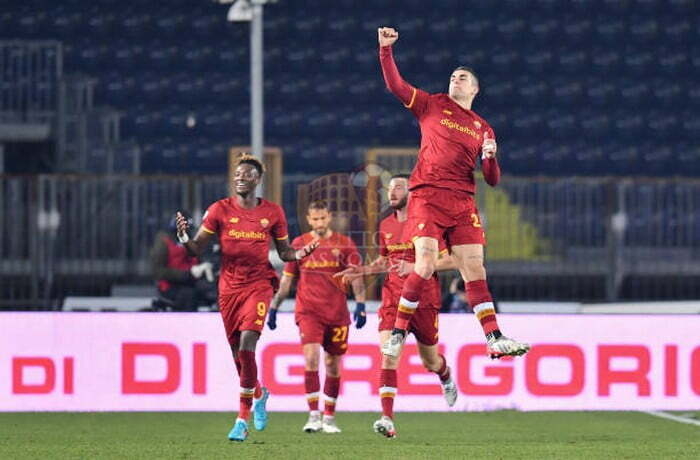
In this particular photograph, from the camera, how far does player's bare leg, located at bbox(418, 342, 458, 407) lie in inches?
430

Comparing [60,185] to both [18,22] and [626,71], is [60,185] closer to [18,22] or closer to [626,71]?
[18,22]

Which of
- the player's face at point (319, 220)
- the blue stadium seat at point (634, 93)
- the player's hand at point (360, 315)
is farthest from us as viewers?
the blue stadium seat at point (634, 93)

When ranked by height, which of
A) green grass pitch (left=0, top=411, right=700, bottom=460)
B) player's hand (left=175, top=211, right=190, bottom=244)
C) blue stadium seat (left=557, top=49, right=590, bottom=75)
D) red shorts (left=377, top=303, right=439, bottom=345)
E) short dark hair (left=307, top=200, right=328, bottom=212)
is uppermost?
blue stadium seat (left=557, top=49, right=590, bottom=75)

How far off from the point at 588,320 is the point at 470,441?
149 inches

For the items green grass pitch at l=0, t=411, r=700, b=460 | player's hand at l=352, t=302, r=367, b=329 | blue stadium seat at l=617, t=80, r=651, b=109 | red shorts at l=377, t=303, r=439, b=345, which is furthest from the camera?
blue stadium seat at l=617, t=80, r=651, b=109

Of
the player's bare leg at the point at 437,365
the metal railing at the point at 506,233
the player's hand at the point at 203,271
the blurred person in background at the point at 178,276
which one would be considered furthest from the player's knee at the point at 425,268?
the metal railing at the point at 506,233

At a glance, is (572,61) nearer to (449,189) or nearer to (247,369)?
(247,369)

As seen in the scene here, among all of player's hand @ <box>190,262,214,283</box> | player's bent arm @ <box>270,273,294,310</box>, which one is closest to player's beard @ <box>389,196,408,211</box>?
player's bent arm @ <box>270,273,294,310</box>

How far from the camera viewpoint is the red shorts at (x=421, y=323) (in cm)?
1082

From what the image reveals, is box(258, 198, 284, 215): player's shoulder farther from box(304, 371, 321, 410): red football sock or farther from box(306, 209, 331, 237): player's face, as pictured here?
box(304, 371, 321, 410): red football sock

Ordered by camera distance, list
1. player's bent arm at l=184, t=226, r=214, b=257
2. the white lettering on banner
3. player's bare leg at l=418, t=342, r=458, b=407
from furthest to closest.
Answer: the white lettering on banner
player's bare leg at l=418, t=342, r=458, b=407
player's bent arm at l=184, t=226, r=214, b=257

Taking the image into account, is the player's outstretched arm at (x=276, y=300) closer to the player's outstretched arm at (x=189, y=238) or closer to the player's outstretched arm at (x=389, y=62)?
the player's outstretched arm at (x=189, y=238)

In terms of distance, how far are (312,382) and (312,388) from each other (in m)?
0.06

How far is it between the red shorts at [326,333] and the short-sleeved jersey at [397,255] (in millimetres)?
875
